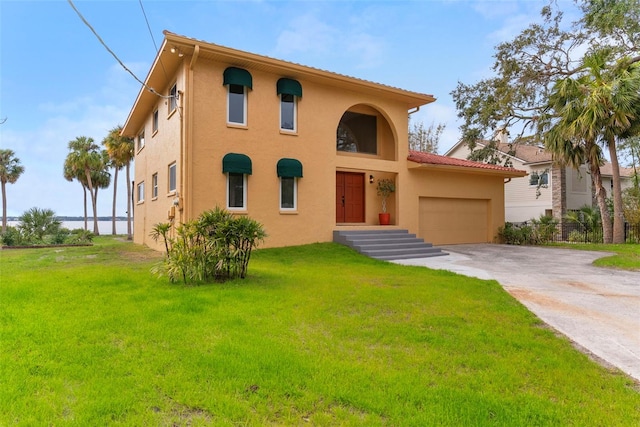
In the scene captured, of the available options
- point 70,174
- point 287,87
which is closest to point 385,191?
point 287,87

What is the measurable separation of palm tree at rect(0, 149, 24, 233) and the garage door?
3688 cm

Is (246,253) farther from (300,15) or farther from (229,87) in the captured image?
(300,15)

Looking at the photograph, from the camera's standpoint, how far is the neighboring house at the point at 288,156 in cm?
1129

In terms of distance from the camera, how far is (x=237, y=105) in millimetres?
12039

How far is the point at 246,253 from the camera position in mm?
7344

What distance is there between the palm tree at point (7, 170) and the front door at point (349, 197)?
3397 cm

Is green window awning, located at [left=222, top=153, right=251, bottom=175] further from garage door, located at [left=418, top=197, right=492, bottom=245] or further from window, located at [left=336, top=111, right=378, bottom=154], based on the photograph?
garage door, located at [left=418, top=197, right=492, bottom=245]

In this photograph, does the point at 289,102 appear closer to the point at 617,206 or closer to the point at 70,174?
the point at 617,206

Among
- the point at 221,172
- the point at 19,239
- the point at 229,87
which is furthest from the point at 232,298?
the point at 19,239

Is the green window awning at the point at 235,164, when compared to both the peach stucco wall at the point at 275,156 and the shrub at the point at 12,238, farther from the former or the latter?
the shrub at the point at 12,238

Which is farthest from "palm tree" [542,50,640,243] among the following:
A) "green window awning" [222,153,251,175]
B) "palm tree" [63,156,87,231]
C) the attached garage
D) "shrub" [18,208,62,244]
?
"palm tree" [63,156,87,231]

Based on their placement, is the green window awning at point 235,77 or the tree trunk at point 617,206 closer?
the green window awning at point 235,77

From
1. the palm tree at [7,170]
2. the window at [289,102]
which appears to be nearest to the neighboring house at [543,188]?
the window at [289,102]

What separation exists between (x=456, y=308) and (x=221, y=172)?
28.1 ft
